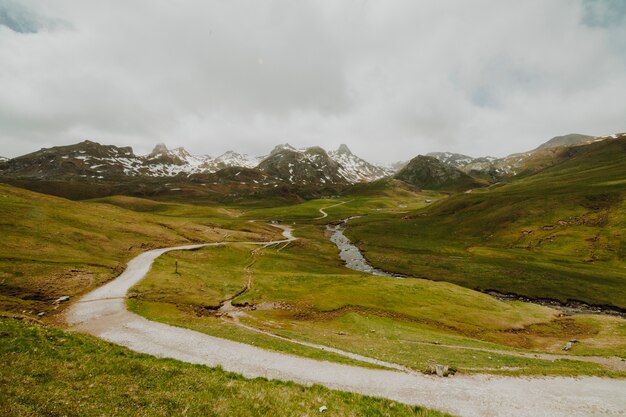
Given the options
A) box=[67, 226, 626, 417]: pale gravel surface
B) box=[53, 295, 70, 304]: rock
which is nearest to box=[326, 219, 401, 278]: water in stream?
box=[67, 226, 626, 417]: pale gravel surface

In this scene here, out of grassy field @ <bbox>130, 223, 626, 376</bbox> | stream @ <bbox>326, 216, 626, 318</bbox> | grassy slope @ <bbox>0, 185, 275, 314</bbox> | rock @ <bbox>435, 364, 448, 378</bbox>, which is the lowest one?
stream @ <bbox>326, 216, 626, 318</bbox>

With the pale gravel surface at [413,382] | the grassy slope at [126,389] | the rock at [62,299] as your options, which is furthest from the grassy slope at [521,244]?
the rock at [62,299]

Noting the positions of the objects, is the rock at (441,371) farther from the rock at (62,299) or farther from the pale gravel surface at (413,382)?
the rock at (62,299)

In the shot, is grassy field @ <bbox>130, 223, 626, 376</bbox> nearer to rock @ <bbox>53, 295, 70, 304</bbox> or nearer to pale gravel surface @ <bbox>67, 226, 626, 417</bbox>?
pale gravel surface @ <bbox>67, 226, 626, 417</bbox>

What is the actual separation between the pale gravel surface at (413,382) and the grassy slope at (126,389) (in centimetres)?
327

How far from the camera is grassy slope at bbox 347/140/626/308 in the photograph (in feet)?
270

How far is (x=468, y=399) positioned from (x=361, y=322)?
28.4 m

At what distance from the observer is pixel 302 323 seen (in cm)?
4728

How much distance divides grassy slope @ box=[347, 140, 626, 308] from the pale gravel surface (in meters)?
65.3

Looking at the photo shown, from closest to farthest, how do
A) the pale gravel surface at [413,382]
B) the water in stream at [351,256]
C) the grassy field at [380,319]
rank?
the pale gravel surface at [413,382] < the grassy field at [380,319] < the water in stream at [351,256]

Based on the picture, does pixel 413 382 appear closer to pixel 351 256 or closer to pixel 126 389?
pixel 126 389

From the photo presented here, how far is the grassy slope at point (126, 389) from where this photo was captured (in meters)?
12.8

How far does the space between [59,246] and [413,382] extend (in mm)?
72969

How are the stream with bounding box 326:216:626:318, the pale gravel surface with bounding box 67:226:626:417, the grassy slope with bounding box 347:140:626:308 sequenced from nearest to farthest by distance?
the pale gravel surface with bounding box 67:226:626:417 < the stream with bounding box 326:216:626:318 < the grassy slope with bounding box 347:140:626:308
